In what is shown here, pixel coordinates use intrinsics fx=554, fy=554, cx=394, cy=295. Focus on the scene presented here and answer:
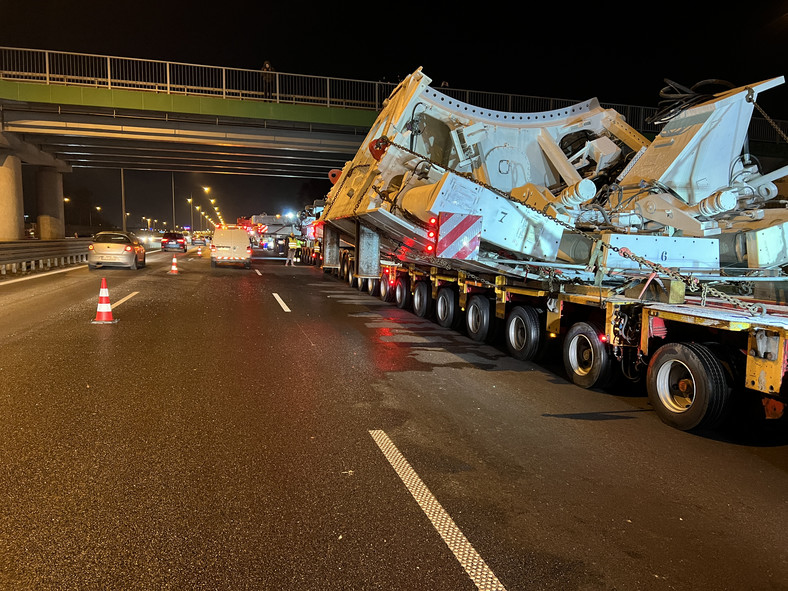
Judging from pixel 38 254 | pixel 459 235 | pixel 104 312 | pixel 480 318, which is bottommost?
pixel 104 312

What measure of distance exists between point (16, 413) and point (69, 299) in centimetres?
918

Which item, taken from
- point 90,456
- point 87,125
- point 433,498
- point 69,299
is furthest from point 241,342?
point 87,125

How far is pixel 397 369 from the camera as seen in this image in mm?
7383

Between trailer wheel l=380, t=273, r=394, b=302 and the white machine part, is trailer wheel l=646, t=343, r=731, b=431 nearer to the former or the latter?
the white machine part

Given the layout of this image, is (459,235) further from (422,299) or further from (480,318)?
(422,299)

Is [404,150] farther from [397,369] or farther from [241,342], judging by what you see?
[241,342]

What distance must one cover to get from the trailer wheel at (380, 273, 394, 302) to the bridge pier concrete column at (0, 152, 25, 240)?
73.5 ft

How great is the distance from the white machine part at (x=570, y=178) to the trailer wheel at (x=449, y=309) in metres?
1.76

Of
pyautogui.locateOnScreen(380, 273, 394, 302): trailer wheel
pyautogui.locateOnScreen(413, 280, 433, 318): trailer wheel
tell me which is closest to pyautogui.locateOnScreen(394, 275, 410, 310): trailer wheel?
pyautogui.locateOnScreen(413, 280, 433, 318): trailer wheel

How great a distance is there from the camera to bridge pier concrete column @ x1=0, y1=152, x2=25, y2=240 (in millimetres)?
26922

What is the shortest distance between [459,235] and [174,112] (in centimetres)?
2048

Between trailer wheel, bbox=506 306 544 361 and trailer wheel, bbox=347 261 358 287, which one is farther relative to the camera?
trailer wheel, bbox=347 261 358 287

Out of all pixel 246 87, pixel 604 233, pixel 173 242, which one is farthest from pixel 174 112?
pixel 173 242

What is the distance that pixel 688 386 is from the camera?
5223mm
